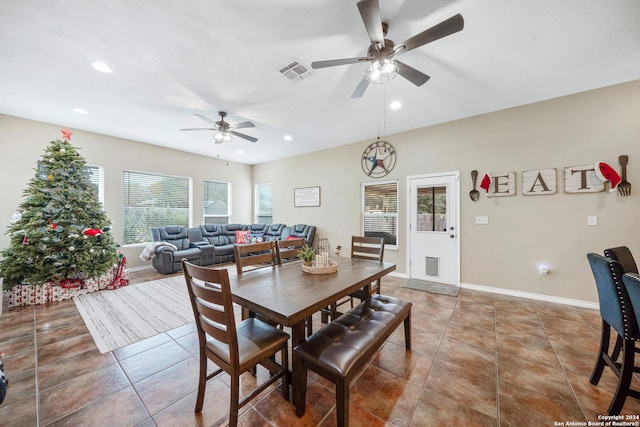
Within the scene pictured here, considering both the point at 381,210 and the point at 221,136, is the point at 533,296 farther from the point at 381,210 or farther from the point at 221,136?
the point at 221,136

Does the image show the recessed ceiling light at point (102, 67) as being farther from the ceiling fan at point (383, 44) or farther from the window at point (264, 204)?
the window at point (264, 204)

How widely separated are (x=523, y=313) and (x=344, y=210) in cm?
352

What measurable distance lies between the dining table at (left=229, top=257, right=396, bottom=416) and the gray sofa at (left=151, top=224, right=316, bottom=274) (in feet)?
11.4

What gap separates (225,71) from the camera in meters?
2.68

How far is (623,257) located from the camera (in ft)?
6.05

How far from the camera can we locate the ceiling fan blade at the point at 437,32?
62.2 inches

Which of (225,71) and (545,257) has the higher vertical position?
(225,71)

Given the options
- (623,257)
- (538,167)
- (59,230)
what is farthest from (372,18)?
(59,230)

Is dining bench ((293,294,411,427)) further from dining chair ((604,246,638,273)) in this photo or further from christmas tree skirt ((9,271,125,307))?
christmas tree skirt ((9,271,125,307))

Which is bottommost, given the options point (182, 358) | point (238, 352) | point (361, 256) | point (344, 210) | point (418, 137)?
point (182, 358)

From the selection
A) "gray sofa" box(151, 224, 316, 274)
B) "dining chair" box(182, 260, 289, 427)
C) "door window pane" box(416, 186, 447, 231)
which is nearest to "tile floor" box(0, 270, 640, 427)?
"dining chair" box(182, 260, 289, 427)

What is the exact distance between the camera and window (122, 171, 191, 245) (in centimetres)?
520

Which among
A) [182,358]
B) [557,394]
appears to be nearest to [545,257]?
[557,394]

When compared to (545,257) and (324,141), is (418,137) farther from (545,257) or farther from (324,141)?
(545,257)
